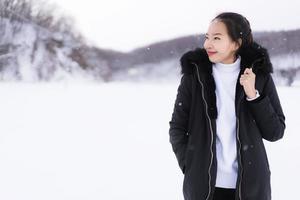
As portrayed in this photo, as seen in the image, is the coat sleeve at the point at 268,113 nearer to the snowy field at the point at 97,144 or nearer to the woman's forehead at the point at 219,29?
the woman's forehead at the point at 219,29

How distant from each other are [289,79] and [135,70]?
947mm

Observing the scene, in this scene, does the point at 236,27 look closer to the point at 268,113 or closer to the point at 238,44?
the point at 238,44

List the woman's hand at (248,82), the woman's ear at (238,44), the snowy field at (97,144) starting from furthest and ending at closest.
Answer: the snowy field at (97,144) < the woman's ear at (238,44) < the woman's hand at (248,82)

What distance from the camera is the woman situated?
3.90 ft

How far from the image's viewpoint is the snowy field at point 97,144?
249 centimetres

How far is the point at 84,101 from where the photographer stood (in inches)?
106

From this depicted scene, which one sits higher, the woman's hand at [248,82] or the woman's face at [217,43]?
the woman's face at [217,43]

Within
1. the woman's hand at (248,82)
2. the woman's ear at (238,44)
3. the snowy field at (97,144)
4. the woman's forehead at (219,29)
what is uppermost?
the woman's forehead at (219,29)

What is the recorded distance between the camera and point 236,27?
48.9 inches

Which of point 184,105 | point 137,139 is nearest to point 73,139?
point 137,139

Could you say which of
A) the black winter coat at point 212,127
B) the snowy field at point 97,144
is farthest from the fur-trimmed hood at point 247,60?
the snowy field at point 97,144

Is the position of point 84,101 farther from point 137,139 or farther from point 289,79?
point 289,79

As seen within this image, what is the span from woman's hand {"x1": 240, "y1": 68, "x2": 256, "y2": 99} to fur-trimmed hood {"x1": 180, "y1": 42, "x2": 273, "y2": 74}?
0.06 m

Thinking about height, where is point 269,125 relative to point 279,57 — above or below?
below
